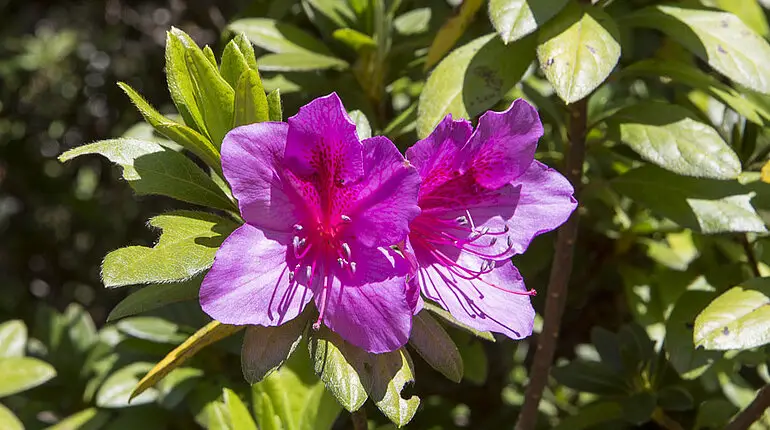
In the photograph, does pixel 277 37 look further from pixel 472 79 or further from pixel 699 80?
pixel 699 80

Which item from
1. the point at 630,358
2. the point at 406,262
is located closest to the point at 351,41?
the point at 406,262

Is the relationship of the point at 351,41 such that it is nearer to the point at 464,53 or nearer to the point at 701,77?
the point at 464,53

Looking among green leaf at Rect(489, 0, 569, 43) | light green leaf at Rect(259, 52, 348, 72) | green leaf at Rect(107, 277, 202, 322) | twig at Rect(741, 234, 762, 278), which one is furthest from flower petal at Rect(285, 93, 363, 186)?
twig at Rect(741, 234, 762, 278)

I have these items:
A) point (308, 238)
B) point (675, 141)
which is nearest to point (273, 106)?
point (308, 238)

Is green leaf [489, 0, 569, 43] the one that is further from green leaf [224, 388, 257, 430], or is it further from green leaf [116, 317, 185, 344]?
green leaf [116, 317, 185, 344]

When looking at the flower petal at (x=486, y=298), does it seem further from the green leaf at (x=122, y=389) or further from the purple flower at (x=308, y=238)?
the green leaf at (x=122, y=389)

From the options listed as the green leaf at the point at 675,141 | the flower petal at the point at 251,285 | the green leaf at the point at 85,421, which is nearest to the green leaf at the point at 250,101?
the flower petal at the point at 251,285

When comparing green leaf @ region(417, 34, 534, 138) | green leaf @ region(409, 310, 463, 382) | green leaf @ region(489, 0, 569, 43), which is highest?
green leaf @ region(489, 0, 569, 43)
